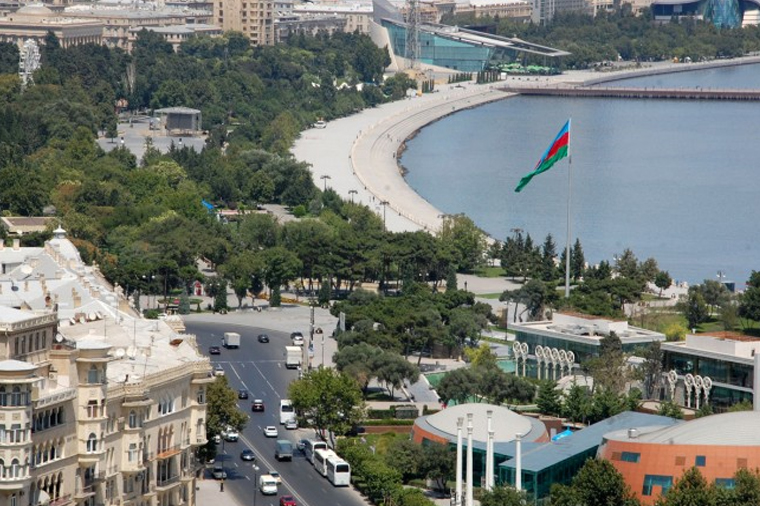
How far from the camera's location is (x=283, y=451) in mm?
52625

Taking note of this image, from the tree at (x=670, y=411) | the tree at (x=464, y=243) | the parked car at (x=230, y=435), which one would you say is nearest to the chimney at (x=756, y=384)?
the tree at (x=670, y=411)

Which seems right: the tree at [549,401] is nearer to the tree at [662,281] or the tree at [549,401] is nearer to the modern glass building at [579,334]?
the modern glass building at [579,334]

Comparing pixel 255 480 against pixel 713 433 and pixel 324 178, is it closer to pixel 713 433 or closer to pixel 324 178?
pixel 713 433

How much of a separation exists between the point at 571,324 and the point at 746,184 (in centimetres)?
5039

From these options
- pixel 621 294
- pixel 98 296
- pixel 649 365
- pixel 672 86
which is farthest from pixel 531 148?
pixel 98 296

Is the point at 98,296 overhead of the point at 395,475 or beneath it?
overhead

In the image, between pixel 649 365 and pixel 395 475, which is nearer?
pixel 395 475

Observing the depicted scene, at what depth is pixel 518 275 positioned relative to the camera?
260 ft

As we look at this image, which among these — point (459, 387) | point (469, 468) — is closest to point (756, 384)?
point (459, 387)

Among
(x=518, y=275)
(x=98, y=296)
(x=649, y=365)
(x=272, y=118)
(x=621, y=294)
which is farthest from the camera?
(x=272, y=118)

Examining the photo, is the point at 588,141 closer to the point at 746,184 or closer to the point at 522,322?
the point at 746,184

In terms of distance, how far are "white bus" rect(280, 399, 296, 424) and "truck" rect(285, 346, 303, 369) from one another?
5.45m

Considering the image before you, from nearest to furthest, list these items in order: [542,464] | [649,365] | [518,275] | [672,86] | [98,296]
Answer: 1. [542,464]
2. [98,296]
3. [649,365]
4. [518,275]
5. [672,86]

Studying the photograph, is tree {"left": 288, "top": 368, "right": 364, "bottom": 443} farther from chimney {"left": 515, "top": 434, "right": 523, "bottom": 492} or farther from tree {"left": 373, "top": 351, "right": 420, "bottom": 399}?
chimney {"left": 515, "top": 434, "right": 523, "bottom": 492}
